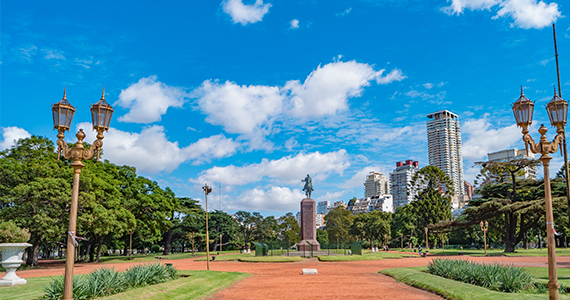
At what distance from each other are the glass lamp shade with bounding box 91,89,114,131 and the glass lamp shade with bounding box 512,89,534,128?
1050 centimetres

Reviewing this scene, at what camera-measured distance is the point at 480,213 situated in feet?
146

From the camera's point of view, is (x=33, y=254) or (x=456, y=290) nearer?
(x=456, y=290)

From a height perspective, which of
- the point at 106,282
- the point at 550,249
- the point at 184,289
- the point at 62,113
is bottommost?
the point at 184,289

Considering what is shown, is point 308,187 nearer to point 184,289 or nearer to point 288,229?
point 184,289

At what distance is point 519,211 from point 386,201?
14035 centimetres

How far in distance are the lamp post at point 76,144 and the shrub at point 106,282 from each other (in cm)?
305

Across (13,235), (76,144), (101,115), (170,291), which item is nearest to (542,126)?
(101,115)

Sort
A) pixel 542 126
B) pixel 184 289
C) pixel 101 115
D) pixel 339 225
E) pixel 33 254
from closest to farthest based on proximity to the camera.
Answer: pixel 101 115
pixel 542 126
pixel 184 289
pixel 33 254
pixel 339 225

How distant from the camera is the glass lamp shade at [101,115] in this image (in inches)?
374

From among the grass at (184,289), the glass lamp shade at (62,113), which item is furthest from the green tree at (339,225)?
the glass lamp shade at (62,113)

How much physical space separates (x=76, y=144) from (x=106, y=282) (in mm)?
5584

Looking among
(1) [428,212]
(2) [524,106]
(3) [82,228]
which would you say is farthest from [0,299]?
(1) [428,212]

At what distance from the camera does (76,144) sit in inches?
362

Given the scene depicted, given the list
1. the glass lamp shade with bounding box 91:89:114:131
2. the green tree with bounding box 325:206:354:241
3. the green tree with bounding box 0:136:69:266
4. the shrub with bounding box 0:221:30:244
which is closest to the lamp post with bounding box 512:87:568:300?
the glass lamp shade with bounding box 91:89:114:131
